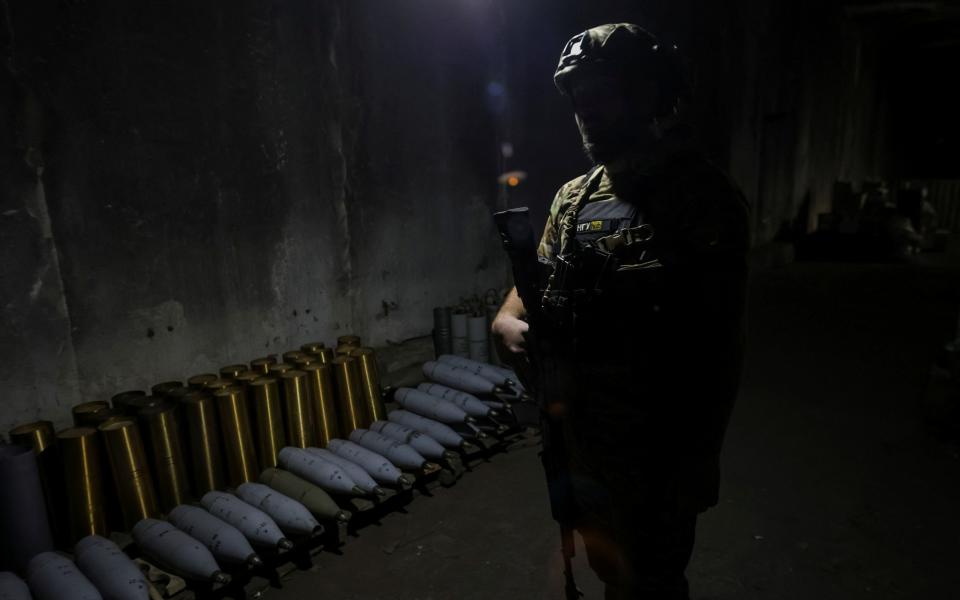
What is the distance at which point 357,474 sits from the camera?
3557mm

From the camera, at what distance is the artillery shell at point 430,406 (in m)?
4.36

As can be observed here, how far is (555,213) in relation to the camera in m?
2.15

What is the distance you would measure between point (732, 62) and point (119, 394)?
11443 millimetres

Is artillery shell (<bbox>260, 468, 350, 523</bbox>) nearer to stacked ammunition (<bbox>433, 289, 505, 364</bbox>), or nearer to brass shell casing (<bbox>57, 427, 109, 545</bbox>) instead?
brass shell casing (<bbox>57, 427, 109, 545</bbox>)

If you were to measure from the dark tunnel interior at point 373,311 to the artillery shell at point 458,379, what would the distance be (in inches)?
3.3

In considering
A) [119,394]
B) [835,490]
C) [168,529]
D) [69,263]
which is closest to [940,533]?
[835,490]

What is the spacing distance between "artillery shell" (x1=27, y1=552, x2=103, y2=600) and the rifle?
7.00 feet

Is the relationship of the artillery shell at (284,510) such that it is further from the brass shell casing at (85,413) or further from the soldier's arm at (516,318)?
the soldier's arm at (516,318)

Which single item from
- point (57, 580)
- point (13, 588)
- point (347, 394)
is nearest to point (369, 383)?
point (347, 394)

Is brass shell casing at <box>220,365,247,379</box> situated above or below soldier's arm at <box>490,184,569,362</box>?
below

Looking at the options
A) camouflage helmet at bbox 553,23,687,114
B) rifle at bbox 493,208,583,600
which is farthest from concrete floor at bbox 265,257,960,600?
camouflage helmet at bbox 553,23,687,114

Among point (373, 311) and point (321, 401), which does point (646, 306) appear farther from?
point (373, 311)

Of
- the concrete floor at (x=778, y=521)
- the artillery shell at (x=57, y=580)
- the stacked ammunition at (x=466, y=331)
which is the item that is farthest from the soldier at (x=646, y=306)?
the stacked ammunition at (x=466, y=331)

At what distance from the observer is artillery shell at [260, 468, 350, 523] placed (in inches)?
129
